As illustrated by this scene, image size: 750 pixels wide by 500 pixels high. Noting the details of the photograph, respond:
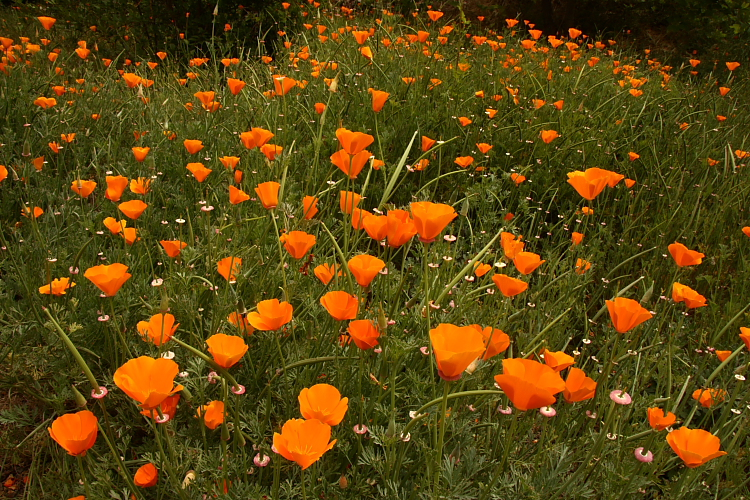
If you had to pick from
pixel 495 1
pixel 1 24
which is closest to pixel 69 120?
pixel 1 24

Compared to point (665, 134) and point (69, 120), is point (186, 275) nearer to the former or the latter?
point (69, 120)

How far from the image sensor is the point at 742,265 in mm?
2379

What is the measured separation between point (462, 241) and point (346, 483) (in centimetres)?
137

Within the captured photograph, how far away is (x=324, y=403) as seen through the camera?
968 millimetres

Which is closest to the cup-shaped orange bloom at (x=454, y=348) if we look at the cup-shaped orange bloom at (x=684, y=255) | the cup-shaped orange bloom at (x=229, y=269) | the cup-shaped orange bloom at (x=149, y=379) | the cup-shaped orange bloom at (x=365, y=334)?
the cup-shaped orange bloom at (x=365, y=334)

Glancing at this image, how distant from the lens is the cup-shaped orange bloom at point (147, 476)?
1.11 m

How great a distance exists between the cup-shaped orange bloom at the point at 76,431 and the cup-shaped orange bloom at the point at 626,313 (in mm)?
982

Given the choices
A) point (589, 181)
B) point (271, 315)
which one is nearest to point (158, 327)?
point (271, 315)

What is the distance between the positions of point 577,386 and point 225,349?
27.2 inches

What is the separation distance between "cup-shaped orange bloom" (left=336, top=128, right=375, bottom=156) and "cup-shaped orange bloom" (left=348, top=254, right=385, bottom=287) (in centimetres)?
37

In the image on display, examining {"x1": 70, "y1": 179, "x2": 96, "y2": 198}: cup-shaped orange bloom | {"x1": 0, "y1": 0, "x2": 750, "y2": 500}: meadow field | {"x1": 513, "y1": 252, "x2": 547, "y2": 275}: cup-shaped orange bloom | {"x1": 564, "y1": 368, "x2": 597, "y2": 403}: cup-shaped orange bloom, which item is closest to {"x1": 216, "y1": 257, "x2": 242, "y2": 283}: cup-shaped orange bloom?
{"x1": 0, "y1": 0, "x2": 750, "y2": 500}: meadow field

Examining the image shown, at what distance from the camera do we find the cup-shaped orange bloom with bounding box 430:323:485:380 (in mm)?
837

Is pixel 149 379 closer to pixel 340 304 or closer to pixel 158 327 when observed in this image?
pixel 158 327

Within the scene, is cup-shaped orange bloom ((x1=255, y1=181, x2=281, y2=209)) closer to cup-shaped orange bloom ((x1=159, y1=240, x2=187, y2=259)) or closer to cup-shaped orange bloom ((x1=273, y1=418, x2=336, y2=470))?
cup-shaped orange bloom ((x1=159, y1=240, x2=187, y2=259))
